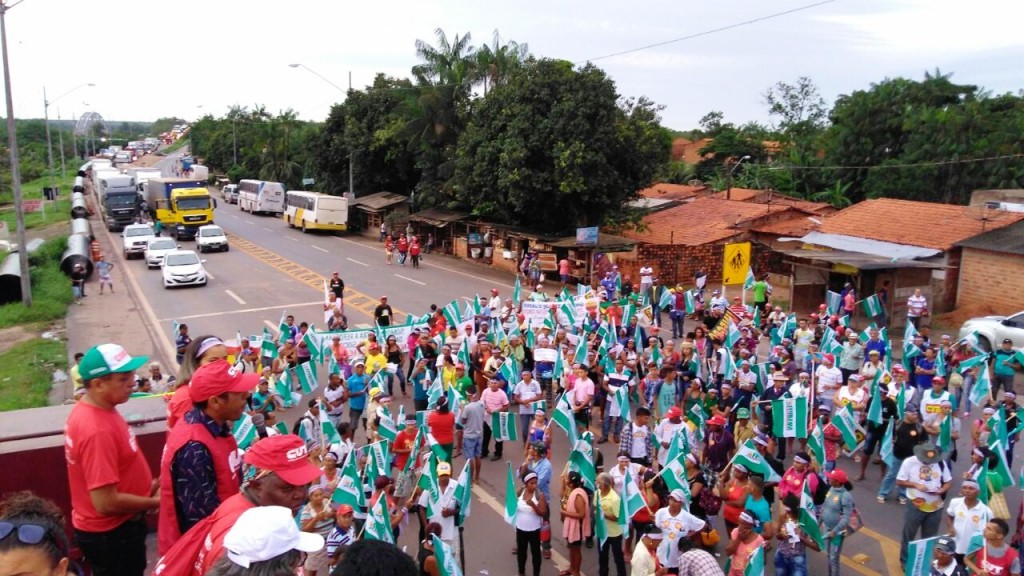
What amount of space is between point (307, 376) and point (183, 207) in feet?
103

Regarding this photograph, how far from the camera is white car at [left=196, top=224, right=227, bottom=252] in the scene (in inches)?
1444

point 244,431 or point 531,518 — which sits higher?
point 244,431

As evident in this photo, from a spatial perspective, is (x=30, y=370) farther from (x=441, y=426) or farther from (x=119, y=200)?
(x=119, y=200)

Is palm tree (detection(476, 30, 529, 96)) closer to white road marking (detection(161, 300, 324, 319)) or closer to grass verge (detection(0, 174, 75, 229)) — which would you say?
white road marking (detection(161, 300, 324, 319))

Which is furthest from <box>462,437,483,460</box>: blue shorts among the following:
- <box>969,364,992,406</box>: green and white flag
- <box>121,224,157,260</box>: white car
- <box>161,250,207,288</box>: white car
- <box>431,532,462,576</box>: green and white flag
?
<box>121,224,157,260</box>: white car

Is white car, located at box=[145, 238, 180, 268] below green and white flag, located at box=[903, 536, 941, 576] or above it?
below

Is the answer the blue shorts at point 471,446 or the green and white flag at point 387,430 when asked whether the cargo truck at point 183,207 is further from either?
the green and white flag at point 387,430

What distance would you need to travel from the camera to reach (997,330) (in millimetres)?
18141

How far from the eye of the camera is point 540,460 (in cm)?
864

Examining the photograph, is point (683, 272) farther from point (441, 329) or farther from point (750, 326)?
point (441, 329)

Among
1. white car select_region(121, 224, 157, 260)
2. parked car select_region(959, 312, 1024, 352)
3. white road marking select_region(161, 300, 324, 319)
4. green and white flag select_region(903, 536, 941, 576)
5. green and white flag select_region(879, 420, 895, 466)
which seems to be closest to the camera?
green and white flag select_region(903, 536, 941, 576)

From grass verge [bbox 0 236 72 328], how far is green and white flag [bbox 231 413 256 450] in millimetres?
16519

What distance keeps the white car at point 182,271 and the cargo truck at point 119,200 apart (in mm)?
19716

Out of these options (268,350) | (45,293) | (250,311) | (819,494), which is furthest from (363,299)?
(819,494)
